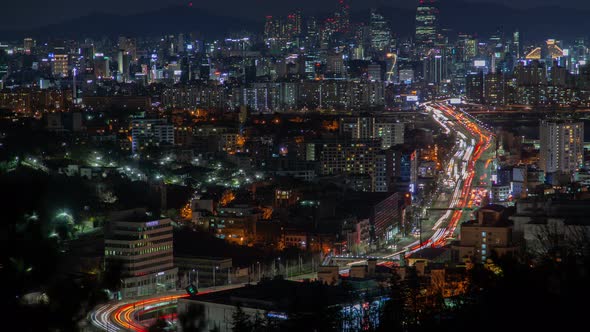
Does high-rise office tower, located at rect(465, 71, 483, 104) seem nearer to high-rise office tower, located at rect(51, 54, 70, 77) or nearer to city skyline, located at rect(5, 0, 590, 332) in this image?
city skyline, located at rect(5, 0, 590, 332)

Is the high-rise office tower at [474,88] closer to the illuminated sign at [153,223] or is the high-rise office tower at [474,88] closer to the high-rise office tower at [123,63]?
the high-rise office tower at [123,63]

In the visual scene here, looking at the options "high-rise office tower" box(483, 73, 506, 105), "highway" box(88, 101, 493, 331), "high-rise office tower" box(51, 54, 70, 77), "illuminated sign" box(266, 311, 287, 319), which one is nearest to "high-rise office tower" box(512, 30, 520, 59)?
"high-rise office tower" box(483, 73, 506, 105)

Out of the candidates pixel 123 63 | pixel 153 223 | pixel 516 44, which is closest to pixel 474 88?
pixel 516 44

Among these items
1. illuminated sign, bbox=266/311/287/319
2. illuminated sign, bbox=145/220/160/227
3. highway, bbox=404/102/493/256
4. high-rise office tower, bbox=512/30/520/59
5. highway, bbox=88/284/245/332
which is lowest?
highway, bbox=404/102/493/256

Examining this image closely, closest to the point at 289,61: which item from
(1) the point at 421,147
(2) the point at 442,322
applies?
(1) the point at 421,147

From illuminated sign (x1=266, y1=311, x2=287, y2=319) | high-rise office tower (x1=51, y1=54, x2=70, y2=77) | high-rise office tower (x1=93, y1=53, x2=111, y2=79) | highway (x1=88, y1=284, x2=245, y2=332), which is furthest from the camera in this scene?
high-rise office tower (x1=51, y1=54, x2=70, y2=77)

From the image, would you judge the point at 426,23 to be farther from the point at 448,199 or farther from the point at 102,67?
the point at 448,199

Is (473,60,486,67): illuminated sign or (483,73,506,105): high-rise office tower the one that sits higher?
(473,60,486,67): illuminated sign
